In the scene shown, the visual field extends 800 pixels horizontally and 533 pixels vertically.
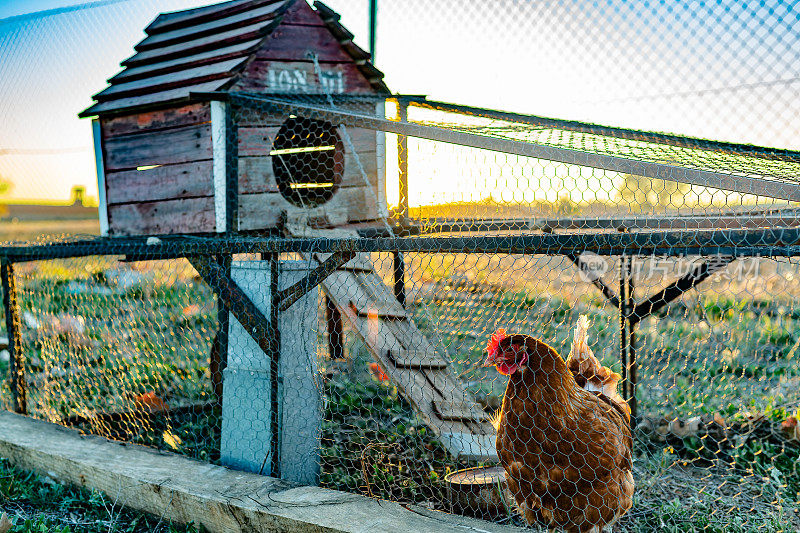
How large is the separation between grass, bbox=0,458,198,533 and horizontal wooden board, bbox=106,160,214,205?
1.45 metres

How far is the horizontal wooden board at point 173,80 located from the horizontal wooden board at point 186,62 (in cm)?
3

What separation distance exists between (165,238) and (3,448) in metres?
1.30

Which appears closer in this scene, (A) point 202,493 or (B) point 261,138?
(A) point 202,493

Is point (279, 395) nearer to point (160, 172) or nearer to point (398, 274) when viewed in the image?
point (160, 172)

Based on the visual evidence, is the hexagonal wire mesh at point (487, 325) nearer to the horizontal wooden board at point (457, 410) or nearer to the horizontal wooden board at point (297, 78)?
the horizontal wooden board at point (457, 410)

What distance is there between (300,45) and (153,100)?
0.82 metres

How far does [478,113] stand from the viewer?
324 centimetres

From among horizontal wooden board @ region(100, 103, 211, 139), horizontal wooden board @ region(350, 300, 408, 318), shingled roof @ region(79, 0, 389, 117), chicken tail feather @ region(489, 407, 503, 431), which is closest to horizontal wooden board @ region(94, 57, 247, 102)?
shingled roof @ region(79, 0, 389, 117)

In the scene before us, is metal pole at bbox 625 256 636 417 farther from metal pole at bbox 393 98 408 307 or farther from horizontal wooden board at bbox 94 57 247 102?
horizontal wooden board at bbox 94 57 247 102

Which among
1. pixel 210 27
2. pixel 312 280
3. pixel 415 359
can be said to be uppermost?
pixel 210 27

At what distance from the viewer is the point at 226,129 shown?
9.92ft

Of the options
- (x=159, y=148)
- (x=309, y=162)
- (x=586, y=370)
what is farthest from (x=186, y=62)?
(x=586, y=370)

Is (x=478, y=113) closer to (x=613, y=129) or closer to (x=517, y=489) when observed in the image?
(x=613, y=129)

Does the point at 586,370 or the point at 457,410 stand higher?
the point at 586,370
